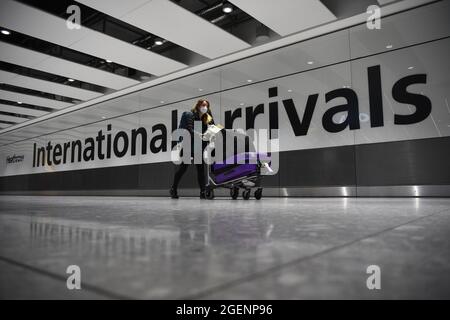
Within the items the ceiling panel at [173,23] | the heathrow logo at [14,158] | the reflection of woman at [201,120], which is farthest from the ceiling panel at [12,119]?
the reflection of woman at [201,120]

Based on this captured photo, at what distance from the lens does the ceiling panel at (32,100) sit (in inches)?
352

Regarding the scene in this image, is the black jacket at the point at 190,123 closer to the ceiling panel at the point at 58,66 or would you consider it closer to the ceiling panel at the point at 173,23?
the ceiling panel at the point at 173,23

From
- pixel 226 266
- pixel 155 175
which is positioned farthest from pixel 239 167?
pixel 155 175

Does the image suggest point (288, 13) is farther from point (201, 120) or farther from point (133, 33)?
point (133, 33)

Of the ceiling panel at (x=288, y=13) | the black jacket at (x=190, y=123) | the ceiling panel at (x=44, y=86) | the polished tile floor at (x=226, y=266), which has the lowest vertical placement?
the polished tile floor at (x=226, y=266)

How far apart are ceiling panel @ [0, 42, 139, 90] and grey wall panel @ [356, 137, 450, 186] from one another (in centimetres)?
619

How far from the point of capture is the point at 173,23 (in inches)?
212

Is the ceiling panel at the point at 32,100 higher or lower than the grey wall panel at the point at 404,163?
higher

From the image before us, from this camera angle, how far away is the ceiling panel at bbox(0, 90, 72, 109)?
8945 millimetres

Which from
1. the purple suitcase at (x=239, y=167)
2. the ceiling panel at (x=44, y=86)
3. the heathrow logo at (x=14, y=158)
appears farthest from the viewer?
the heathrow logo at (x=14, y=158)

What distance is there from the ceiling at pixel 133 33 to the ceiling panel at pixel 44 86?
0.02 m

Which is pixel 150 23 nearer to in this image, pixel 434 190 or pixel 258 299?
pixel 434 190

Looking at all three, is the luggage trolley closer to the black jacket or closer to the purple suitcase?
the purple suitcase
